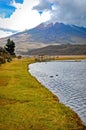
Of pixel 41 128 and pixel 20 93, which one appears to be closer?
pixel 41 128

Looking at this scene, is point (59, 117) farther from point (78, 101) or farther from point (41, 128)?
point (78, 101)

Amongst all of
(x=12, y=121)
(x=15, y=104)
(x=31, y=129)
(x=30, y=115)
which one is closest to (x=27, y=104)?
(x=15, y=104)

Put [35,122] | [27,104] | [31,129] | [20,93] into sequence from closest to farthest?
1. [31,129]
2. [35,122]
3. [27,104]
4. [20,93]

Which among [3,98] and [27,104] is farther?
[3,98]

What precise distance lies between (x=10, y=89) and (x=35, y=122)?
2418 centimetres

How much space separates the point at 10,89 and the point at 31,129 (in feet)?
87.3

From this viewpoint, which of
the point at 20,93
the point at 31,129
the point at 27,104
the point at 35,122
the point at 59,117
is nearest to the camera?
the point at 31,129

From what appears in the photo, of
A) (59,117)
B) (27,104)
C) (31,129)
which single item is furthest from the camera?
(27,104)

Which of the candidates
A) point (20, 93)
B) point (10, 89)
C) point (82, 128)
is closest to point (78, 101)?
point (20, 93)

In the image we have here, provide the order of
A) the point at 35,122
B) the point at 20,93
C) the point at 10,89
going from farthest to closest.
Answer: the point at 10,89 < the point at 20,93 < the point at 35,122

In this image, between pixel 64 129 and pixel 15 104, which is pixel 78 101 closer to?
pixel 15 104

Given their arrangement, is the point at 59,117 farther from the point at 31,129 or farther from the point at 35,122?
the point at 31,129

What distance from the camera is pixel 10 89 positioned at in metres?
55.9

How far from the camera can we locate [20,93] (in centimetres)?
5088
